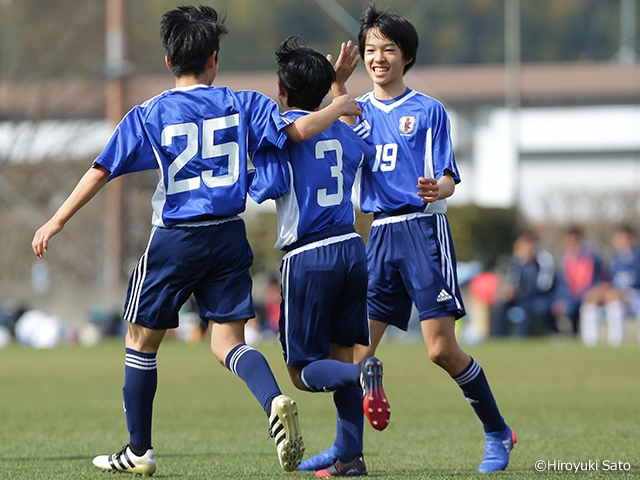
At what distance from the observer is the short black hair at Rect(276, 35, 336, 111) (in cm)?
466

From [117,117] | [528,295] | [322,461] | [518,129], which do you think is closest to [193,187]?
[322,461]

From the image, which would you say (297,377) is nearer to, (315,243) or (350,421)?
(350,421)

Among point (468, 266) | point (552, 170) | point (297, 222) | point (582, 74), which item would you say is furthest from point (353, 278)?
point (552, 170)

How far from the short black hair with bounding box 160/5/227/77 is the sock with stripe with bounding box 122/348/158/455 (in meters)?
1.33

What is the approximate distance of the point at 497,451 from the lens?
16.4ft

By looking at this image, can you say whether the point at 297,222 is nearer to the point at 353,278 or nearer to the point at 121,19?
the point at 353,278

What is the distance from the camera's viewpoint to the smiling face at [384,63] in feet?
17.0

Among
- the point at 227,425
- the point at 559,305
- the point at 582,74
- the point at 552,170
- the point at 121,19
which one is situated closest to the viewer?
the point at 227,425

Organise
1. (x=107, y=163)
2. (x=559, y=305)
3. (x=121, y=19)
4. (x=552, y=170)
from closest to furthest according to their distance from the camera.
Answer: (x=107, y=163)
(x=559, y=305)
(x=121, y=19)
(x=552, y=170)

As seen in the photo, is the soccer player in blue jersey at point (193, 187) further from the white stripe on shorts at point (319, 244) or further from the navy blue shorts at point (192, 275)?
the white stripe on shorts at point (319, 244)

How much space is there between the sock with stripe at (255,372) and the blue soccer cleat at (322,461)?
714 millimetres

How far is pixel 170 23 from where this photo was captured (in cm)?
459

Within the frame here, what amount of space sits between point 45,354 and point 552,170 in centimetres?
1942

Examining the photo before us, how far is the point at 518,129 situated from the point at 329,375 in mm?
27020
